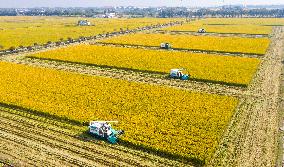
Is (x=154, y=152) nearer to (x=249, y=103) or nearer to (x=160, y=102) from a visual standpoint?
(x=160, y=102)

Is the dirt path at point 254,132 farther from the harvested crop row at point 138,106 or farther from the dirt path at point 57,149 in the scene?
the dirt path at point 57,149

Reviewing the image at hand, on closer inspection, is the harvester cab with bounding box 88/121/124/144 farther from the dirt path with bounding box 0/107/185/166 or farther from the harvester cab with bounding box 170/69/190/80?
the harvester cab with bounding box 170/69/190/80

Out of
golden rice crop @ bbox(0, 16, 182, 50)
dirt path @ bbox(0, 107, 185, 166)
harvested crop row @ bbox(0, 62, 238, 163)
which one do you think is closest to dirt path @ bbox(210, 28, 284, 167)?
harvested crop row @ bbox(0, 62, 238, 163)

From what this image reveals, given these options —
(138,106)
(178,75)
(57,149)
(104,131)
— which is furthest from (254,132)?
(178,75)

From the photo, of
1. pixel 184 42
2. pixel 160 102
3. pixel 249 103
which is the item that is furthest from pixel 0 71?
pixel 184 42


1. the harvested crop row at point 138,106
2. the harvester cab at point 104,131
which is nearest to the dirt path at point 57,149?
the harvester cab at point 104,131
